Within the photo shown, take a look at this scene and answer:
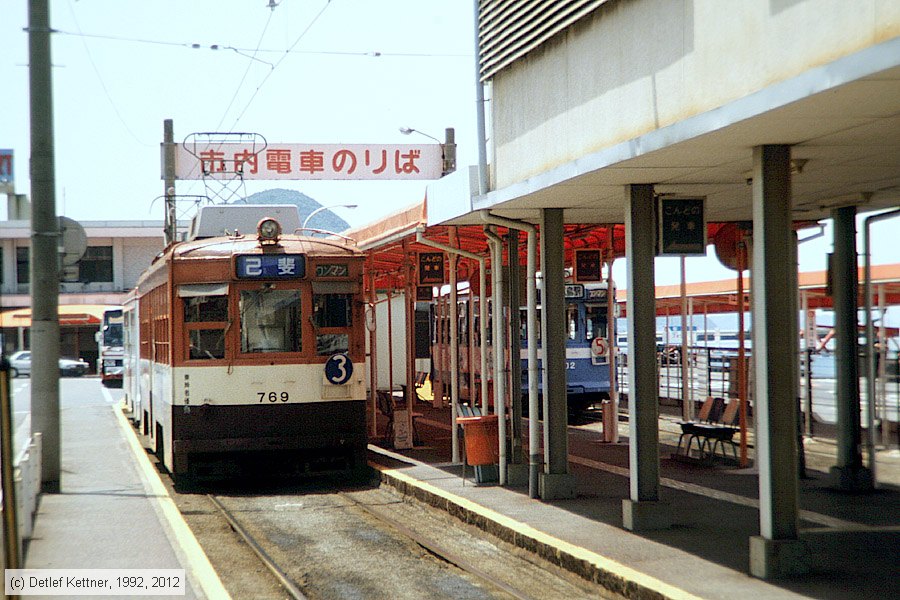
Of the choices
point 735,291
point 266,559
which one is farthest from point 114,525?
point 735,291

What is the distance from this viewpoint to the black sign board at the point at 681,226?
986 centimetres

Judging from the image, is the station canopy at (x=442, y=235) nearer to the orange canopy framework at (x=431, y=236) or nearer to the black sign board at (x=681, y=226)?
the orange canopy framework at (x=431, y=236)

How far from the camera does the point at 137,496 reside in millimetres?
12344

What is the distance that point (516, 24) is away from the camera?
1080 cm

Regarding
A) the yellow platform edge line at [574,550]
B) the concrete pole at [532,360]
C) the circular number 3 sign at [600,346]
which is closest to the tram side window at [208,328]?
the yellow platform edge line at [574,550]

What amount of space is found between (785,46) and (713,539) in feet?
14.7

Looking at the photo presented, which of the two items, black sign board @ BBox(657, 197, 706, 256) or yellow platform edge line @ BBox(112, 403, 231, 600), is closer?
yellow platform edge line @ BBox(112, 403, 231, 600)

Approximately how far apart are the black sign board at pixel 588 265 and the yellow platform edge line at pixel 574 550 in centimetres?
479

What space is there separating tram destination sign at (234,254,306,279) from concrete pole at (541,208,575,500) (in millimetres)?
3464

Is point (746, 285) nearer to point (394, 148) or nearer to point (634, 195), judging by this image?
point (394, 148)

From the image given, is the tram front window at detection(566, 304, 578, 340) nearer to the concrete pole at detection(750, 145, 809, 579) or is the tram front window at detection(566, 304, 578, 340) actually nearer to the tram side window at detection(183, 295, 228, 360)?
the tram side window at detection(183, 295, 228, 360)

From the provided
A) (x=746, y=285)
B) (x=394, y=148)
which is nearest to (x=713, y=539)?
(x=746, y=285)

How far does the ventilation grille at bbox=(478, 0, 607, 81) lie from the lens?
9484mm

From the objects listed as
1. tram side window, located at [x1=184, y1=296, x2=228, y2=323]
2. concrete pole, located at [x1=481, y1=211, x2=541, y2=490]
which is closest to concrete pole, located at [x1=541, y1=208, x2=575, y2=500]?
concrete pole, located at [x1=481, y1=211, x2=541, y2=490]
